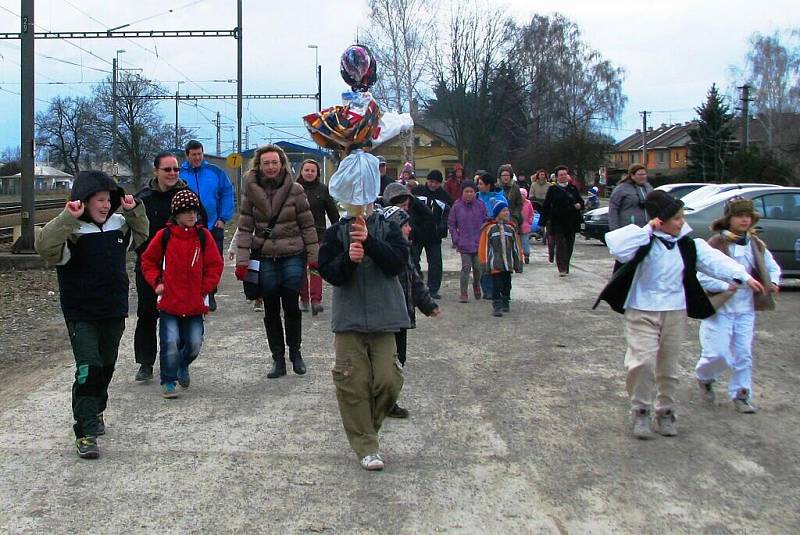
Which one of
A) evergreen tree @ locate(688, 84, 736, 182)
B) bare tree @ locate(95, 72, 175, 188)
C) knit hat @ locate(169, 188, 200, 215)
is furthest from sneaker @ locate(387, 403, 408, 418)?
bare tree @ locate(95, 72, 175, 188)

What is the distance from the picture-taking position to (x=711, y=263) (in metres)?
5.57

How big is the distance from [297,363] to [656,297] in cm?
296

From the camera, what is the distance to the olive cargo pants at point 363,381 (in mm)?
4750

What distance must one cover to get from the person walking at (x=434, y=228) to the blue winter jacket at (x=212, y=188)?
Answer: 2495mm

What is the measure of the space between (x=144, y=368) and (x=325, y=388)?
4.77 ft

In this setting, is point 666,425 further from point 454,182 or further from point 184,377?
point 454,182

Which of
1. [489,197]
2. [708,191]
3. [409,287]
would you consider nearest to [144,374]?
[409,287]

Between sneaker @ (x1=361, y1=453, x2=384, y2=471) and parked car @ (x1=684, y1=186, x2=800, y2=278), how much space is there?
8667mm

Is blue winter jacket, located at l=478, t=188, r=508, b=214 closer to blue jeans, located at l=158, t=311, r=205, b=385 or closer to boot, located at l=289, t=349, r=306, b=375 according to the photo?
boot, located at l=289, t=349, r=306, b=375

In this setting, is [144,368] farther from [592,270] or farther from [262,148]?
[592,270]

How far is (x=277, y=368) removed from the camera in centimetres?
692

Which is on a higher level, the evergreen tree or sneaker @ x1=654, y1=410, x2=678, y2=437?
the evergreen tree

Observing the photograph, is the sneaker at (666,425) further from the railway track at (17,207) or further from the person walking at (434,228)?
the railway track at (17,207)

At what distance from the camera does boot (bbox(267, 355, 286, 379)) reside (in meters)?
6.88
